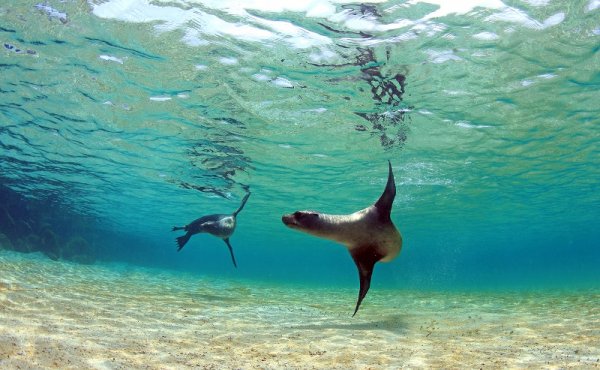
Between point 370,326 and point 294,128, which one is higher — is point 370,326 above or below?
A: below

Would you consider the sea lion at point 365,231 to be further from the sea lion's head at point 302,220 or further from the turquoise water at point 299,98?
the turquoise water at point 299,98

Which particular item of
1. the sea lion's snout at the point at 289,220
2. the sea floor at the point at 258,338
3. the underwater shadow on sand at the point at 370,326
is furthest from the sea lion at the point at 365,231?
the underwater shadow on sand at the point at 370,326

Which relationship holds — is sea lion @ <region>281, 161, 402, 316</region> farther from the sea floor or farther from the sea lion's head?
the sea floor

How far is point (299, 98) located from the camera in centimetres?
1350

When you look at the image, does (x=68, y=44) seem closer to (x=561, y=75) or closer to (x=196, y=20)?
(x=196, y=20)

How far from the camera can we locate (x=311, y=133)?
1648 centimetres

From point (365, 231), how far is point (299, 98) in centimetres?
932

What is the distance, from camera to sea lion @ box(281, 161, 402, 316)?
4746 millimetres

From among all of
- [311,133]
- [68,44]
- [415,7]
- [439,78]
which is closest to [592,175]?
[439,78]

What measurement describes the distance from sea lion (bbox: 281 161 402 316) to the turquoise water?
603 cm

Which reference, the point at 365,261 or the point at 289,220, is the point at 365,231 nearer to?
the point at 365,261

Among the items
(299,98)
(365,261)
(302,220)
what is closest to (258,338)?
(365,261)

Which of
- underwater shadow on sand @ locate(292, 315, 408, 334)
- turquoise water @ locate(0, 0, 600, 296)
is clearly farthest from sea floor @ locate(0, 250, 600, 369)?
turquoise water @ locate(0, 0, 600, 296)

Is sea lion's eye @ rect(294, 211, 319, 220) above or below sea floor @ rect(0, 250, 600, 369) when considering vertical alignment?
above
